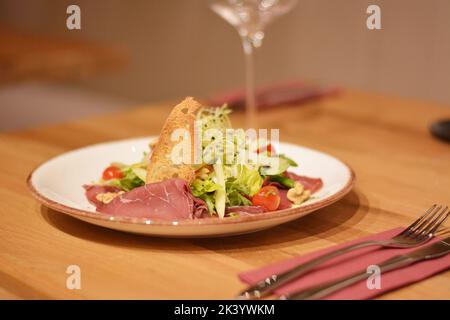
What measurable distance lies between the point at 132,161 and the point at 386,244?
63cm

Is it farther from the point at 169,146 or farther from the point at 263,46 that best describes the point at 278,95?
the point at 263,46

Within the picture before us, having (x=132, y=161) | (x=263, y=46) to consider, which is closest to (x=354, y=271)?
(x=132, y=161)

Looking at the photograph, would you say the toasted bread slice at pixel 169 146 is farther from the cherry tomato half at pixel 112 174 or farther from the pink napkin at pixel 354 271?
the pink napkin at pixel 354 271

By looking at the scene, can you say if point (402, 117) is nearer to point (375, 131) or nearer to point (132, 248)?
point (375, 131)

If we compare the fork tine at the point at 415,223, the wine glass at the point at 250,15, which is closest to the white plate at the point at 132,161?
the fork tine at the point at 415,223

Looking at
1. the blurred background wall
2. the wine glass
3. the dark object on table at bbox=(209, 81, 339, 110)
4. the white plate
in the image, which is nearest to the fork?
the white plate

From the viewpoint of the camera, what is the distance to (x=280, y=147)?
1391mm

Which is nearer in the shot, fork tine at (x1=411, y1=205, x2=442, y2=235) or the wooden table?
the wooden table

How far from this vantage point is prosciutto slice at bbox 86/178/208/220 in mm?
990

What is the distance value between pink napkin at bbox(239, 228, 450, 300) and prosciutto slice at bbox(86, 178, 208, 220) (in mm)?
159

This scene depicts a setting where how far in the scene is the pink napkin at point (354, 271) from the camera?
0.84 metres

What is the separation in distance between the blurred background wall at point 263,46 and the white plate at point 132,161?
2254 millimetres

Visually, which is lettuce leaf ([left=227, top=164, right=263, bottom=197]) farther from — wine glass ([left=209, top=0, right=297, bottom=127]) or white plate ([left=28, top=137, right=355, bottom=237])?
wine glass ([left=209, top=0, right=297, bottom=127])
